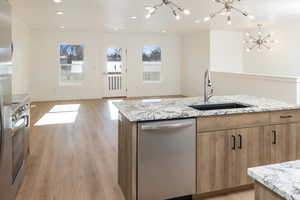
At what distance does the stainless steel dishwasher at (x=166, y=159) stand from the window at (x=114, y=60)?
27.2 feet

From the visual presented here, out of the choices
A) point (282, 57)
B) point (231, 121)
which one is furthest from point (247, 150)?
point (282, 57)

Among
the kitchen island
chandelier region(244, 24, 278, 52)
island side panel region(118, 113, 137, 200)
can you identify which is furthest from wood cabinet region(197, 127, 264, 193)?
chandelier region(244, 24, 278, 52)

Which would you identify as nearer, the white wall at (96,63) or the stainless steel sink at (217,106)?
the stainless steel sink at (217,106)

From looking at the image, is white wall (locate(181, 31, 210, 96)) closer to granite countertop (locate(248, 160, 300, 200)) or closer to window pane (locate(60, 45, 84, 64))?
window pane (locate(60, 45, 84, 64))

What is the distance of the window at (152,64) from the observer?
35.5ft

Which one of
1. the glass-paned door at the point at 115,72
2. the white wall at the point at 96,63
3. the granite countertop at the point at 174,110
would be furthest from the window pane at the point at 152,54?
the granite countertop at the point at 174,110

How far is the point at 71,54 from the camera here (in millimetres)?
9875

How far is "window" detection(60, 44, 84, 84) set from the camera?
32.2 feet

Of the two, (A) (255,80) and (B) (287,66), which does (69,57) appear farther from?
(B) (287,66)

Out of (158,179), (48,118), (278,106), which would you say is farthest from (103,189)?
(48,118)

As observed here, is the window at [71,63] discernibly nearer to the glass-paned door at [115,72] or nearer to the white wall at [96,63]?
the white wall at [96,63]

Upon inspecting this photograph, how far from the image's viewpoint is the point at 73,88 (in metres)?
9.97

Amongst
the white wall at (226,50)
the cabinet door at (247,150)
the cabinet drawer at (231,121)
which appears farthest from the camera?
the white wall at (226,50)

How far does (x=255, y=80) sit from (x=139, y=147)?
16.4ft
